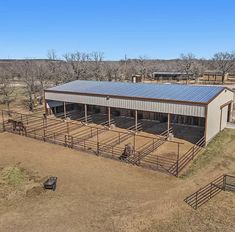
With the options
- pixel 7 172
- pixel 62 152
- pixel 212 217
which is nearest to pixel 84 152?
pixel 62 152

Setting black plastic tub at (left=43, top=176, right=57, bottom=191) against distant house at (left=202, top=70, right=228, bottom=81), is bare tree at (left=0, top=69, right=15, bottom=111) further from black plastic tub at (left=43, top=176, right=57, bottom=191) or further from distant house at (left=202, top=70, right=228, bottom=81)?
distant house at (left=202, top=70, right=228, bottom=81)

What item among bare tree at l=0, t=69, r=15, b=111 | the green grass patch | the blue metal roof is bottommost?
the green grass patch

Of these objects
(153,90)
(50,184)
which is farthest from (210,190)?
(153,90)

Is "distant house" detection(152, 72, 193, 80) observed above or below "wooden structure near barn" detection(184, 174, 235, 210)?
above

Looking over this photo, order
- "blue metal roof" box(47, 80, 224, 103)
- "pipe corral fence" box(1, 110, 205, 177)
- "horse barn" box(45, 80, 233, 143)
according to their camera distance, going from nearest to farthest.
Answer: "pipe corral fence" box(1, 110, 205, 177)
"horse barn" box(45, 80, 233, 143)
"blue metal roof" box(47, 80, 224, 103)

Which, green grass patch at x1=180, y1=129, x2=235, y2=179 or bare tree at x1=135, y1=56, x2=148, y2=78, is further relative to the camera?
bare tree at x1=135, y1=56, x2=148, y2=78

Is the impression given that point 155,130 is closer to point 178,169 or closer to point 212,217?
point 178,169

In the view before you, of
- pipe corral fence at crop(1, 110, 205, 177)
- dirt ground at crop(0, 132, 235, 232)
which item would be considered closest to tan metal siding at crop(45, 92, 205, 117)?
pipe corral fence at crop(1, 110, 205, 177)
